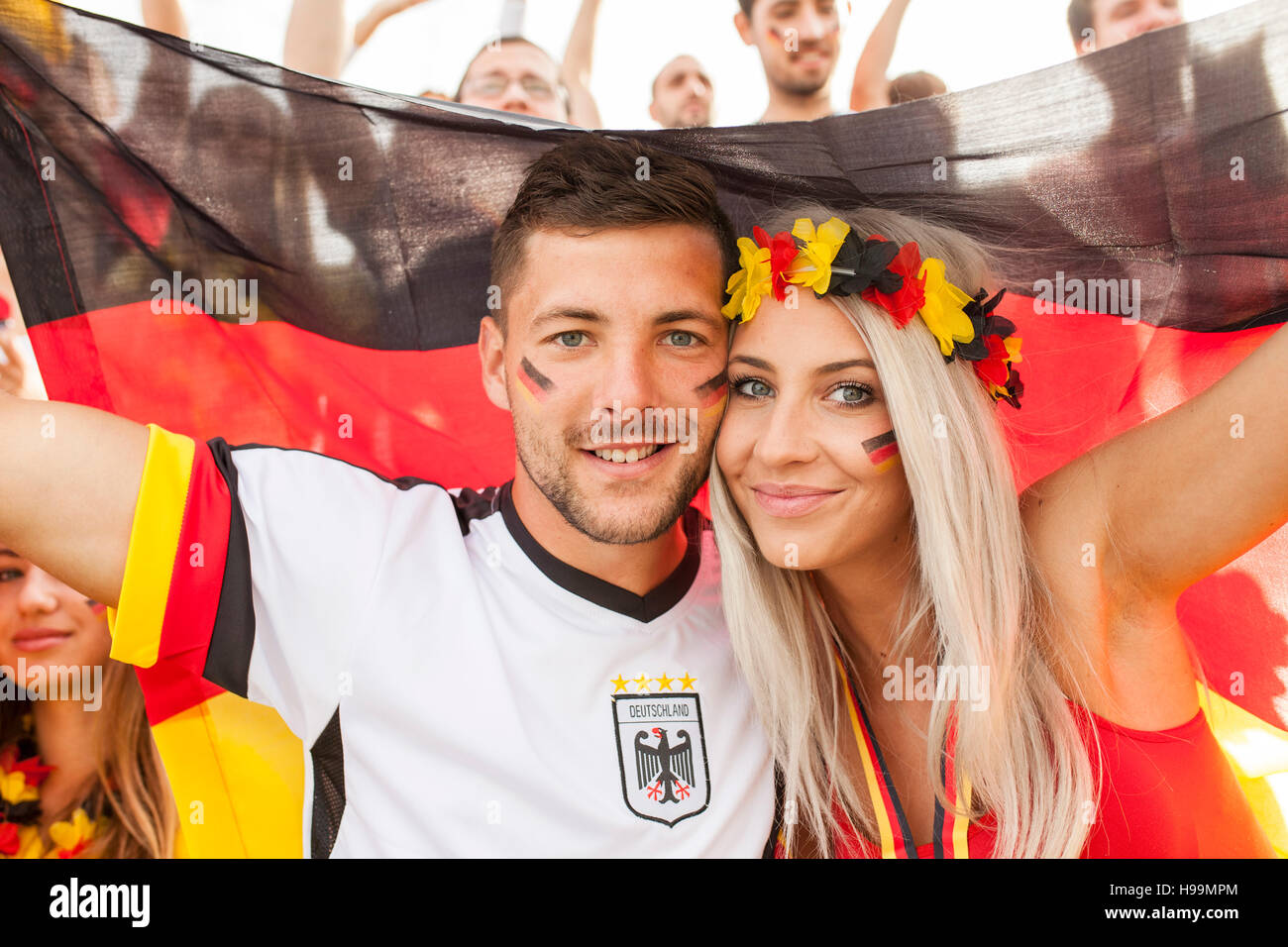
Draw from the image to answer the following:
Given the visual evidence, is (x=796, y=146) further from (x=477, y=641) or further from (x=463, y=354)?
(x=477, y=641)

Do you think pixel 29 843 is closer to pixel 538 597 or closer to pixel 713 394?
pixel 538 597

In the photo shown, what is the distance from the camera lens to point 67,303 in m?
2.60

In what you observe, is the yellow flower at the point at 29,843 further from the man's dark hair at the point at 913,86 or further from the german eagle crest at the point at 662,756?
the man's dark hair at the point at 913,86

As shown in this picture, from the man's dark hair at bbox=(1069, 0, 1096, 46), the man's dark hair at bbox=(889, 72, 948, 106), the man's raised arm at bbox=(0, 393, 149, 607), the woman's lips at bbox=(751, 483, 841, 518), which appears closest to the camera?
the man's raised arm at bbox=(0, 393, 149, 607)

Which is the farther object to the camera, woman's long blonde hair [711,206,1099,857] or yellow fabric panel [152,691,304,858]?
yellow fabric panel [152,691,304,858]

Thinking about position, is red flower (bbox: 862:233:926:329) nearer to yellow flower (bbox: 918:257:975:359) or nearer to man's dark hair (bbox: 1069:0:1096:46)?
yellow flower (bbox: 918:257:975:359)

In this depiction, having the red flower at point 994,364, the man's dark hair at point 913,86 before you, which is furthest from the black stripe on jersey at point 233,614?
the man's dark hair at point 913,86

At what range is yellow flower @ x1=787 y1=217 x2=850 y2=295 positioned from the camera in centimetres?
237

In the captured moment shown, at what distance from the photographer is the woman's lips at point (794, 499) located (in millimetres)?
2402

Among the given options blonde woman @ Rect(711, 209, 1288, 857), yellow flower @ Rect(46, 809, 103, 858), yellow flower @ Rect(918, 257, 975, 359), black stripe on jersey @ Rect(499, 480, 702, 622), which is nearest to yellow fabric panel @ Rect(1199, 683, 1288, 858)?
blonde woman @ Rect(711, 209, 1288, 857)

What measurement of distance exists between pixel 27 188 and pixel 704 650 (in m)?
2.10
